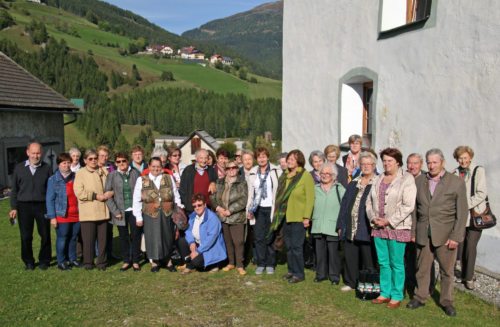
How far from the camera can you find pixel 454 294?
5.25 meters

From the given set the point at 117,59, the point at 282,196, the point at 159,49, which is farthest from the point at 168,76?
the point at 282,196

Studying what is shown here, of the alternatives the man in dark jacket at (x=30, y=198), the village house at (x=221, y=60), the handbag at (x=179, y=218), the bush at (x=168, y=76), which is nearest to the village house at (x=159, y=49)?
the village house at (x=221, y=60)

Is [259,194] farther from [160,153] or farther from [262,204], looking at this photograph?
[160,153]

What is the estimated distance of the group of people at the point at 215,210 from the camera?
17.8ft

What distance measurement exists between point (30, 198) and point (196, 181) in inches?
88.9

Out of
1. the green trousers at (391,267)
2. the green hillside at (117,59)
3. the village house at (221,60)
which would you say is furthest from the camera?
the village house at (221,60)

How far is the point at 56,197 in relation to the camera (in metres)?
6.13

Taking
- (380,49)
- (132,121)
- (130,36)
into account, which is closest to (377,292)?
(380,49)

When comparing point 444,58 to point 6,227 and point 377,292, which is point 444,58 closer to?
point 377,292

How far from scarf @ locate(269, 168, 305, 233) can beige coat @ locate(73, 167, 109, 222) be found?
7.66 feet

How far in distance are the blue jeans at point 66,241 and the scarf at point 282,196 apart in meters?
2.78

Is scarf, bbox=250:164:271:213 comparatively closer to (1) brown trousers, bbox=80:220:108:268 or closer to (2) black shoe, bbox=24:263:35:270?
(1) brown trousers, bbox=80:220:108:268

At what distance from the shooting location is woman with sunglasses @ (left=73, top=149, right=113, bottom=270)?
608 centimetres

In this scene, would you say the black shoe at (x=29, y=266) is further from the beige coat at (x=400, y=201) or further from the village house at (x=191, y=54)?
the village house at (x=191, y=54)
